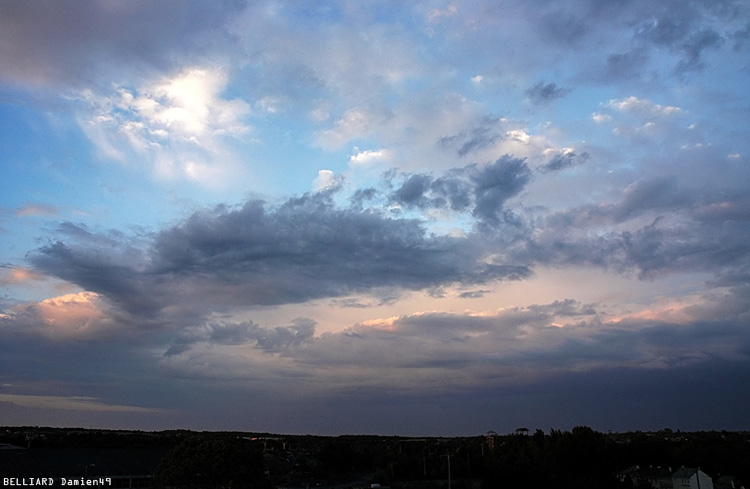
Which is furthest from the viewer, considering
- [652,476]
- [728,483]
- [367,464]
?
[367,464]

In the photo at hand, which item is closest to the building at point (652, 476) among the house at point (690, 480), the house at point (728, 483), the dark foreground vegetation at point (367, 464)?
the dark foreground vegetation at point (367, 464)

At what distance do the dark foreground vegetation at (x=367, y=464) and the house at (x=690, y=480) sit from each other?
7287 mm

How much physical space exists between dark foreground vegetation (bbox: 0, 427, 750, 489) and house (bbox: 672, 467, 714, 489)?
287 inches

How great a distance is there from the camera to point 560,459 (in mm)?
81812

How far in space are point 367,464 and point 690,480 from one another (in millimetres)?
59182

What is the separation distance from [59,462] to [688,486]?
284 feet

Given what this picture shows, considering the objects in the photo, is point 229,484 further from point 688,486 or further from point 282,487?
point 688,486

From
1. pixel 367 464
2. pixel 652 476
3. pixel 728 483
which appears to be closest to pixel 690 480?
pixel 728 483

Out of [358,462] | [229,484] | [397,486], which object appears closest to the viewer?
[229,484]

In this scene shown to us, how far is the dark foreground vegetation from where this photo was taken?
4834cm

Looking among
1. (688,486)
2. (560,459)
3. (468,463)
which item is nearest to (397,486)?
(468,463)

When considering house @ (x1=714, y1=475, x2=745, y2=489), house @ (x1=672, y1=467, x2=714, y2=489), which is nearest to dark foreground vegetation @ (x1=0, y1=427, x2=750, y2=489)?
house @ (x1=714, y1=475, x2=745, y2=489)

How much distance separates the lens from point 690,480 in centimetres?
7906

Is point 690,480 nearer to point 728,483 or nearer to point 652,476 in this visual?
point 728,483
